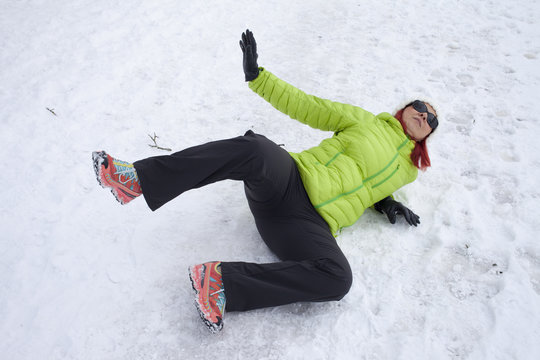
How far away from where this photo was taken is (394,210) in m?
2.58

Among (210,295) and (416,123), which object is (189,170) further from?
(416,123)

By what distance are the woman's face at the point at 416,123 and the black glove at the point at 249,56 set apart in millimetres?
1075

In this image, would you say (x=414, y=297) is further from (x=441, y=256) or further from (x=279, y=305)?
(x=279, y=305)

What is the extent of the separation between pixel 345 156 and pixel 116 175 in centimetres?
138

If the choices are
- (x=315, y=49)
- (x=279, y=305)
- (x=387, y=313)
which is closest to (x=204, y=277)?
(x=279, y=305)

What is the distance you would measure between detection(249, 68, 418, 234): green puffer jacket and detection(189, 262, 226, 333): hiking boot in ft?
2.44

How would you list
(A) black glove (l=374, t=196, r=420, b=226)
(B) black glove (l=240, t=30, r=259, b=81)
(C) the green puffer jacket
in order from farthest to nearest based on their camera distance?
1. (A) black glove (l=374, t=196, r=420, b=226)
2. (B) black glove (l=240, t=30, r=259, b=81)
3. (C) the green puffer jacket

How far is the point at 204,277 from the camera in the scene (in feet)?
6.26

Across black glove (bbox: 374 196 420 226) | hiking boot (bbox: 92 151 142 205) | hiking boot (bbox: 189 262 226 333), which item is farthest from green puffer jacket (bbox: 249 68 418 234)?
hiking boot (bbox: 92 151 142 205)

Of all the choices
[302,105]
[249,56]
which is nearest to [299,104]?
Answer: [302,105]

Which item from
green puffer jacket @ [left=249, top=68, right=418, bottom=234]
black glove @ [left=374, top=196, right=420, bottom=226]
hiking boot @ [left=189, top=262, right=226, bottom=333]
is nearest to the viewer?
hiking boot @ [left=189, top=262, right=226, bottom=333]

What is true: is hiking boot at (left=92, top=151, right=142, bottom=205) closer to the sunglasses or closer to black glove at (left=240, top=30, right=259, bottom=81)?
black glove at (left=240, top=30, right=259, bottom=81)

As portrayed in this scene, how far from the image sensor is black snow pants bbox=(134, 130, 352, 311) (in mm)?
1927

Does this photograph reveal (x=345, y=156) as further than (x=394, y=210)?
No
